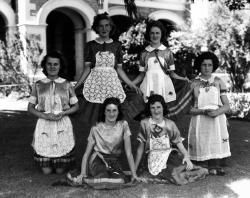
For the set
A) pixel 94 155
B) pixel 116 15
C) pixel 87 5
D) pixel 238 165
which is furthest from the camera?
pixel 116 15

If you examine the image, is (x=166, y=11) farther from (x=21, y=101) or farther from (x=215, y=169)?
(x=215, y=169)

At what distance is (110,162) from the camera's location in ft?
13.3

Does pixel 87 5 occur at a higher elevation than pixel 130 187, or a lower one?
higher

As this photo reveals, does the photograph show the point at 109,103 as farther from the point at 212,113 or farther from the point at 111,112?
the point at 212,113

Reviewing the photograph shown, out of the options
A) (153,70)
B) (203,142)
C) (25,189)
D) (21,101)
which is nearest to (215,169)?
(203,142)

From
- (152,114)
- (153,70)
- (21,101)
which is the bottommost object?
(21,101)

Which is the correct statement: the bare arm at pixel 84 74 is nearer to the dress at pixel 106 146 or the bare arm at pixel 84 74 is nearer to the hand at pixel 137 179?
the dress at pixel 106 146

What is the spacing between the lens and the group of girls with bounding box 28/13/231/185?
4043 millimetres

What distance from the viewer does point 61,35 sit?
16.0 m

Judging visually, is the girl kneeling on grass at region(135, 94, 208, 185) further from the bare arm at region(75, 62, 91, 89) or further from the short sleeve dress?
the bare arm at region(75, 62, 91, 89)

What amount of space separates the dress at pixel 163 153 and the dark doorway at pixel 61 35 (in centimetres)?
1190

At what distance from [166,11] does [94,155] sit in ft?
42.7

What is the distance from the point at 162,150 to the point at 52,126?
1.15 meters

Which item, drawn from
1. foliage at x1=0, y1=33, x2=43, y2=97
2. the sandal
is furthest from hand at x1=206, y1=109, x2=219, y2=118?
foliage at x1=0, y1=33, x2=43, y2=97
